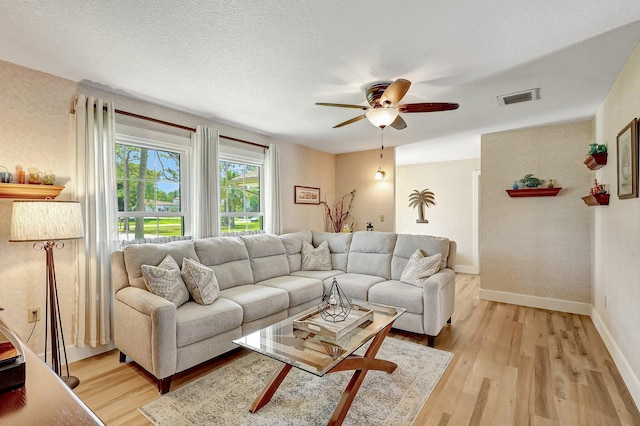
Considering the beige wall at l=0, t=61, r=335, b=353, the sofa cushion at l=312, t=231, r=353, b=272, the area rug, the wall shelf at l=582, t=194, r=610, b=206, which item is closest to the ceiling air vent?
the wall shelf at l=582, t=194, r=610, b=206

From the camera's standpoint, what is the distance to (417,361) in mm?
2689

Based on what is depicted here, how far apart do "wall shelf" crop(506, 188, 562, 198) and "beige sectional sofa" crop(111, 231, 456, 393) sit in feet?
4.70

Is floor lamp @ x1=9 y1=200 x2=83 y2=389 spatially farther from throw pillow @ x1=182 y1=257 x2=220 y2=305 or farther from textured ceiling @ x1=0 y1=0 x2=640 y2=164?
textured ceiling @ x1=0 y1=0 x2=640 y2=164

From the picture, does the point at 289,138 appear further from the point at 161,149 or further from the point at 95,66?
the point at 95,66

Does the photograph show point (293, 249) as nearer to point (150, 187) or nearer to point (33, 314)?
point (150, 187)

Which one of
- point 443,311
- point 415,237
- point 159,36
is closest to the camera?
point 159,36

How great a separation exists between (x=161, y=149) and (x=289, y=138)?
192cm

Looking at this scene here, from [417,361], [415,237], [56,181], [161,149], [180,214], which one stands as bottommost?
[417,361]

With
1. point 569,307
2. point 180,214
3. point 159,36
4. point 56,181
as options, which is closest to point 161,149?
point 180,214

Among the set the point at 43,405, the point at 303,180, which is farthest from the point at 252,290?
the point at 303,180

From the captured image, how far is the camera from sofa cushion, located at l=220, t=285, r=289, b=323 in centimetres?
280

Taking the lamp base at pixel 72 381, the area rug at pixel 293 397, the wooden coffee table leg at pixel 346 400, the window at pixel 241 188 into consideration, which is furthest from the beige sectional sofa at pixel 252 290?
the wooden coffee table leg at pixel 346 400

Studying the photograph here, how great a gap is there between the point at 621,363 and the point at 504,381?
988 millimetres

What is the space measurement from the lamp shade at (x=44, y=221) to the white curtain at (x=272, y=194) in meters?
2.51
